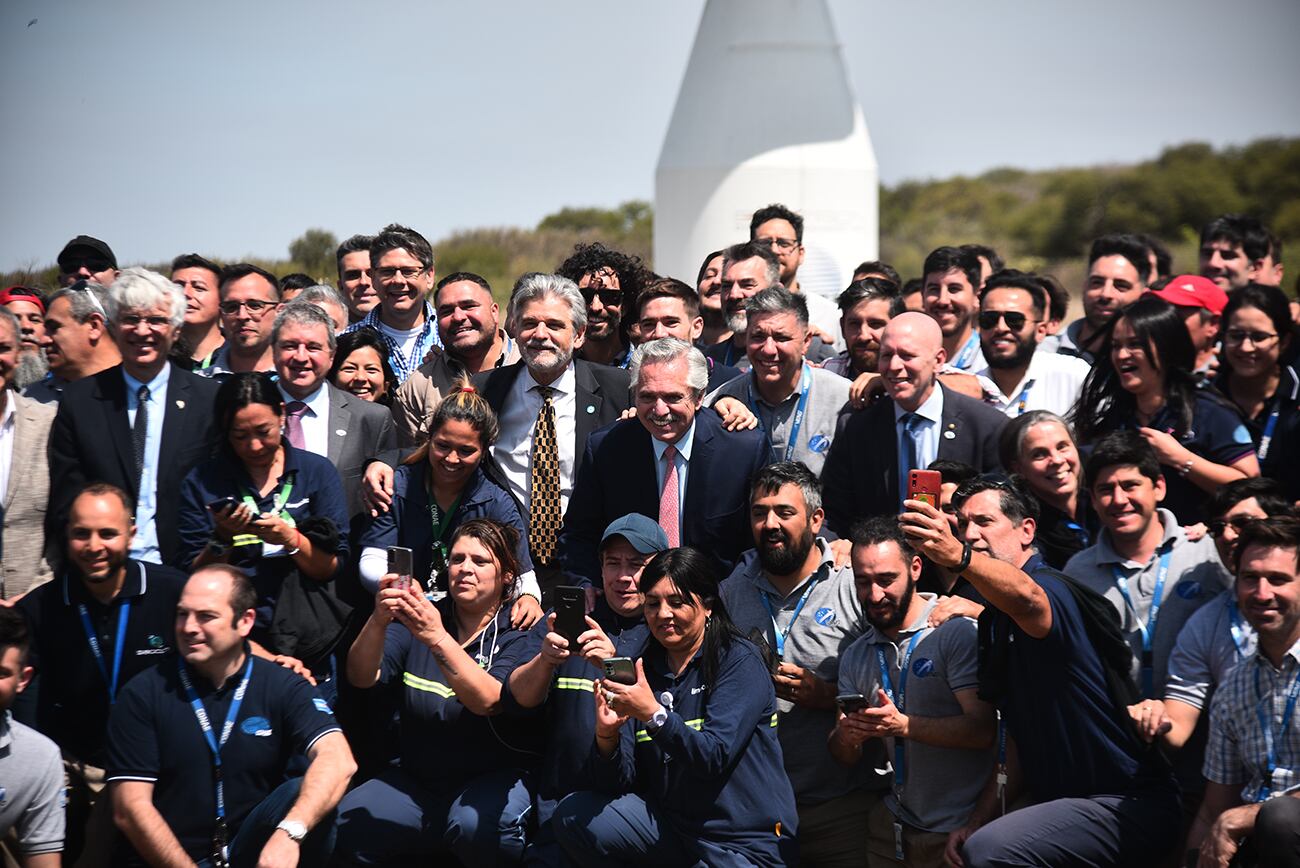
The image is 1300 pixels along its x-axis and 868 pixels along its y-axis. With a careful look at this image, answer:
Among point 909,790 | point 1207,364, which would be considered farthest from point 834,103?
point 909,790

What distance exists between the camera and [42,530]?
6418 millimetres

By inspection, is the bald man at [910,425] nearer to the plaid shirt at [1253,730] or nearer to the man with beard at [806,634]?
A: the man with beard at [806,634]

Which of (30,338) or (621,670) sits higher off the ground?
(30,338)

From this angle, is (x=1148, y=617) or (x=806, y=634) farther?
(x=806, y=634)

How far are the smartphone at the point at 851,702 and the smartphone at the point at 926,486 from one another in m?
0.92

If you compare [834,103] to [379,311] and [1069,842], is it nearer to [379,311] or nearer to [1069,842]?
[379,311]

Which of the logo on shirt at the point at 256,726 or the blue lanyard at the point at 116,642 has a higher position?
the blue lanyard at the point at 116,642

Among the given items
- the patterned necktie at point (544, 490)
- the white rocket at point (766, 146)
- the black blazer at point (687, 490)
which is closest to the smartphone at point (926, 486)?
the black blazer at point (687, 490)

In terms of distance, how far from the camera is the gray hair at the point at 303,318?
664 centimetres

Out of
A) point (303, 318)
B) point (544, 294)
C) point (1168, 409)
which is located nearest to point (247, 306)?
point (303, 318)

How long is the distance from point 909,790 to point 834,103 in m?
10.2

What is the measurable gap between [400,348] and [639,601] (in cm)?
257

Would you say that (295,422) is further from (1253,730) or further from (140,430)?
(1253,730)

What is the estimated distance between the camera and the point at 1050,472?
6.15 m
